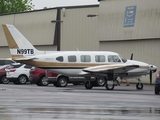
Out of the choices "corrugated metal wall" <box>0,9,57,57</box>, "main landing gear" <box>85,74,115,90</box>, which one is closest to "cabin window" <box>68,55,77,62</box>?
"main landing gear" <box>85,74,115,90</box>

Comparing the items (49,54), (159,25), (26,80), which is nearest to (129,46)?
(159,25)

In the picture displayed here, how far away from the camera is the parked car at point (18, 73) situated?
41606mm

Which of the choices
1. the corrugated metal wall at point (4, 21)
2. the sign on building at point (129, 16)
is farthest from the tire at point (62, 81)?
the corrugated metal wall at point (4, 21)

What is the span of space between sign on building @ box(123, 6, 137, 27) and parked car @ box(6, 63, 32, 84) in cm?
903

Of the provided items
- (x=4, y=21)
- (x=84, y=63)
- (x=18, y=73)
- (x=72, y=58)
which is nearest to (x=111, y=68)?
(x=84, y=63)

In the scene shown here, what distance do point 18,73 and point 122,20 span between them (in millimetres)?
10019

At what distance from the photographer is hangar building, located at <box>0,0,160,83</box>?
1736 inches

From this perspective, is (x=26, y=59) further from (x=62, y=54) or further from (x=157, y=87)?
(x=157, y=87)

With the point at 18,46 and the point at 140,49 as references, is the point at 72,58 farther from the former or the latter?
the point at 140,49

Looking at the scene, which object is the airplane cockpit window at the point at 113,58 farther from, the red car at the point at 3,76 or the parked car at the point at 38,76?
the red car at the point at 3,76

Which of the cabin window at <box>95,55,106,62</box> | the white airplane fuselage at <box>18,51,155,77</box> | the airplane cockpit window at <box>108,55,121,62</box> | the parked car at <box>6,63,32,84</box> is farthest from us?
the parked car at <box>6,63,32,84</box>

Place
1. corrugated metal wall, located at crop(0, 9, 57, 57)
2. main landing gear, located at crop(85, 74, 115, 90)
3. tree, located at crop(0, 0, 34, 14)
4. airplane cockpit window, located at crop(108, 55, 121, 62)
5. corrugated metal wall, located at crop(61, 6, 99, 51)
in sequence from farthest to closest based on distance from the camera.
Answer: tree, located at crop(0, 0, 34, 14) → corrugated metal wall, located at crop(0, 9, 57, 57) → corrugated metal wall, located at crop(61, 6, 99, 51) → airplane cockpit window, located at crop(108, 55, 121, 62) → main landing gear, located at crop(85, 74, 115, 90)

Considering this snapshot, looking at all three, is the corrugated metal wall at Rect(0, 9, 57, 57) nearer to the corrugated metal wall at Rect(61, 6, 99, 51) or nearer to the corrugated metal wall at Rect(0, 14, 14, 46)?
the corrugated metal wall at Rect(0, 14, 14, 46)

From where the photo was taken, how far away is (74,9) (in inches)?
2152
